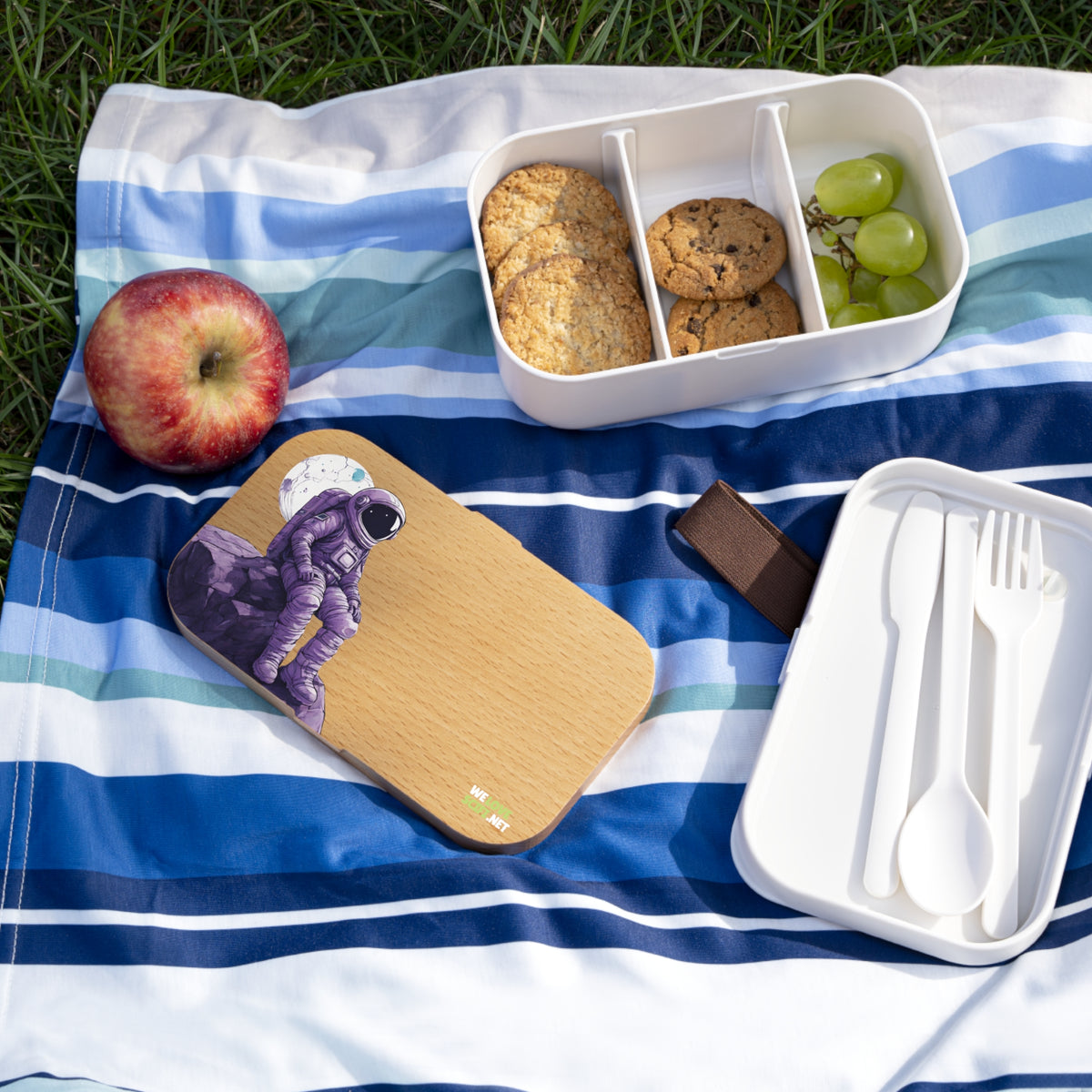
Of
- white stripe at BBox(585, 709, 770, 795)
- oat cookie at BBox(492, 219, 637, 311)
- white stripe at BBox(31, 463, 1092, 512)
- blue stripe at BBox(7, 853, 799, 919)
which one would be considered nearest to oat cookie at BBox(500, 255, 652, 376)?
oat cookie at BBox(492, 219, 637, 311)

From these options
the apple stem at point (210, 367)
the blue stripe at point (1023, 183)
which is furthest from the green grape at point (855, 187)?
the apple stem at point (210, 367)

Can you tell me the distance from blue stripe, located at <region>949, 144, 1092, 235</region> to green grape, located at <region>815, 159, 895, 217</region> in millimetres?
111

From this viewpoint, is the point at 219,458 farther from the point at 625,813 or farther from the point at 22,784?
the point at 625,813

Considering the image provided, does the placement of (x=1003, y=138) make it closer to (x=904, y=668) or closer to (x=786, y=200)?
(x=786, y=200)

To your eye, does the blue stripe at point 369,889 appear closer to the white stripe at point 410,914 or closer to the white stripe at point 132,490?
the white stripe at point 410,914

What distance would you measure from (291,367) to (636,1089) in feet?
2.43

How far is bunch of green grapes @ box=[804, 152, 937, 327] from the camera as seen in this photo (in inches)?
38.2

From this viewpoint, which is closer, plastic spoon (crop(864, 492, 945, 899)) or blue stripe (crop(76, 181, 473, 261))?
plastic spoon (crop(864, 492, 945, 899))

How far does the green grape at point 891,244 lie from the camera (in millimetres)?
963

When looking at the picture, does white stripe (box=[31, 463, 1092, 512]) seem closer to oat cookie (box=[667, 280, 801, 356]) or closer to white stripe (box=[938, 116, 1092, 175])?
oat cookie (box=[667, 280, 801, 356])

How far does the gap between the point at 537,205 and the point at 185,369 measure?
37 cm

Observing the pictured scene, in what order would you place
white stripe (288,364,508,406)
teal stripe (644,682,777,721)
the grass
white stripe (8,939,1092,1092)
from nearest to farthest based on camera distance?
white stripe (8,939,1092,1092) < teal stripe (644,682,777,721) < white stripe (288,364,508,406) < the grass

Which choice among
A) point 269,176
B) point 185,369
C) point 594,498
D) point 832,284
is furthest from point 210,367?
point 832,284

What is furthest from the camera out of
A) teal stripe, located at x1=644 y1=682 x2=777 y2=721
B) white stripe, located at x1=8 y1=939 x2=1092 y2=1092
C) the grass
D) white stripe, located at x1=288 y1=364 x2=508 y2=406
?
the grass
